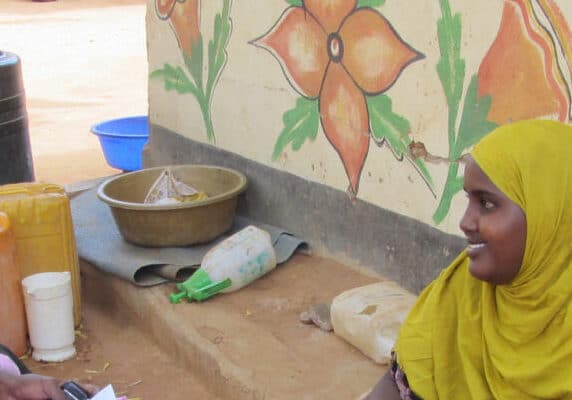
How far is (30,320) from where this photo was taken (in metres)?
3.55

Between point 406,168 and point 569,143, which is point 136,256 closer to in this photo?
point 406,168

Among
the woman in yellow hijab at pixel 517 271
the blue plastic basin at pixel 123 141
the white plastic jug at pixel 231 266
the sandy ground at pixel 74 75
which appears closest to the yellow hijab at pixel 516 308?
the woman in yellow hijab at pixel 517 271

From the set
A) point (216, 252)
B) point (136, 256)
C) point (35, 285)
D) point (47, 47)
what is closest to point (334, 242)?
point (216, 252)

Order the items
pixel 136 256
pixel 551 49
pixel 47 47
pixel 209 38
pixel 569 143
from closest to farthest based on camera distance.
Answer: pixel 569 143 < pixel 551 49 < pixel 136 256 < pixel 209 38 < pixel 47 47

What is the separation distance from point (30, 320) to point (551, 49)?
239cm

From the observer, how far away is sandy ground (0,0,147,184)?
786cm

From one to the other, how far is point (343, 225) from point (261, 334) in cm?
74

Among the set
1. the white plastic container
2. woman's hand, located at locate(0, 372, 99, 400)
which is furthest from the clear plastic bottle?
woman's hand, located at locate(0, 372, 99, 400)

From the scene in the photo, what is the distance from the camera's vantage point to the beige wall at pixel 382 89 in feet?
9.21

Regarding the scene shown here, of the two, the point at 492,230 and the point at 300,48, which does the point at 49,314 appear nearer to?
the point at 300,48

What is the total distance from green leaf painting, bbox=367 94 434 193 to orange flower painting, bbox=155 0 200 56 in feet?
5.33

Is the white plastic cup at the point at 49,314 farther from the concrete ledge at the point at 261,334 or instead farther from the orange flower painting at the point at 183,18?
the orange flower painting at the point at 183,18

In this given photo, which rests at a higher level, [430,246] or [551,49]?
[551,49]

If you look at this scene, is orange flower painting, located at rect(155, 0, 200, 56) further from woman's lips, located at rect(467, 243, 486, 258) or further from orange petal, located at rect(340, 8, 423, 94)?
woman's lips, located at rect(467, 243, 486, 258)
